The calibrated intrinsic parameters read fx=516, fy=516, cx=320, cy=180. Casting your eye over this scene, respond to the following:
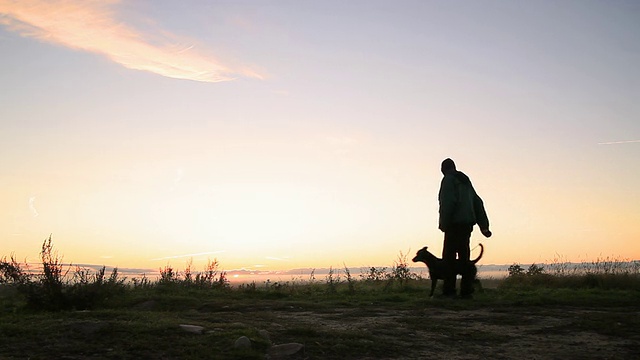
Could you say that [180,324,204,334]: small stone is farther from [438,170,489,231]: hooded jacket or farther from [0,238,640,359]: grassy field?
[438,170,489,231]: hooded jacket

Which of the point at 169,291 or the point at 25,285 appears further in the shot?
the point at 169,291

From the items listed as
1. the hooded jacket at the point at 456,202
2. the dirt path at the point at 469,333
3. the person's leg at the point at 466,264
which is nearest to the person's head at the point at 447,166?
the hooded jacket at the point at 456,202

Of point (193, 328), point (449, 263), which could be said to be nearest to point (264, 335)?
point (193, 328)

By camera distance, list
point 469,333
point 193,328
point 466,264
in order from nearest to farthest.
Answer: point 193,328 → point 469,333 → point 466,264

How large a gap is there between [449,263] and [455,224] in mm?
843

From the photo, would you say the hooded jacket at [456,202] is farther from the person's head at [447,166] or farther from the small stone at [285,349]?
the small stone at [285,349]

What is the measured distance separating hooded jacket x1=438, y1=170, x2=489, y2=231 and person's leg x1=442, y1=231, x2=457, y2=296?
0.24m

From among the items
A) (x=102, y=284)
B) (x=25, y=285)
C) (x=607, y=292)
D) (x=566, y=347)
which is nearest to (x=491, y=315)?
(x=566, y=347)

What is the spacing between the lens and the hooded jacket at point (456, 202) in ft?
35.1

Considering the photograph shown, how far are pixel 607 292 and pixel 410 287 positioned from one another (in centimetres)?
456

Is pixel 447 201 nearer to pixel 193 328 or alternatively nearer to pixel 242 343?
pixel 193 328

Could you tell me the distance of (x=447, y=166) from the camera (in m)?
11.4

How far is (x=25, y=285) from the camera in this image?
26.8ft

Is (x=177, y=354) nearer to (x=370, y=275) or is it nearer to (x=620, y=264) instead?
(x=370, y=275)
